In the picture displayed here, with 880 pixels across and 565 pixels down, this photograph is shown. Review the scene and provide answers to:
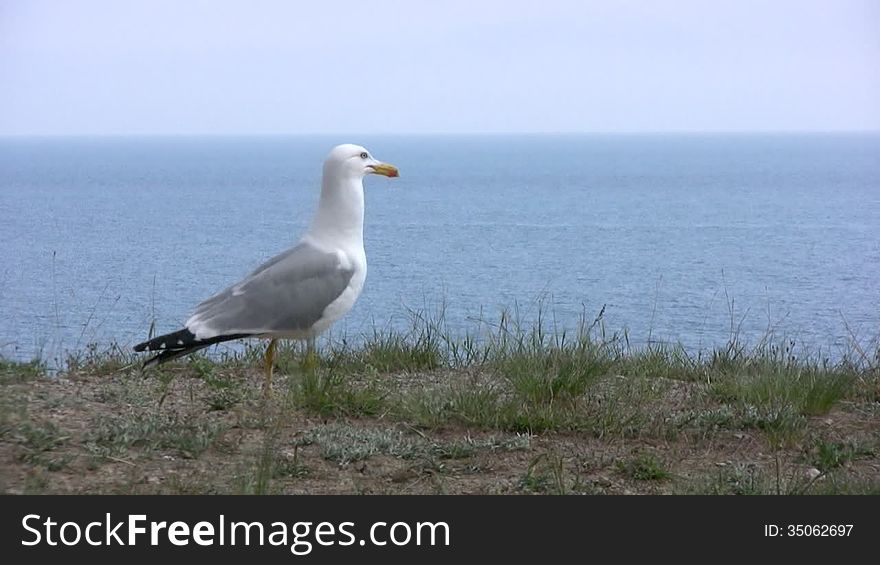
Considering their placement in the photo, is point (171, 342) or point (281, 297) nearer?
point (171, 342)

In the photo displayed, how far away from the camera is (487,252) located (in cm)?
4103

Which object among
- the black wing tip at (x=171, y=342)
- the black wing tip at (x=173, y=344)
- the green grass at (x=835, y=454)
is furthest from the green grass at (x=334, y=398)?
the green grass at (x=835, y=454)

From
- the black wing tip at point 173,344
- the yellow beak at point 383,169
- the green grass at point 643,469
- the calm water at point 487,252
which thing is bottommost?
the calm water at point 487,252

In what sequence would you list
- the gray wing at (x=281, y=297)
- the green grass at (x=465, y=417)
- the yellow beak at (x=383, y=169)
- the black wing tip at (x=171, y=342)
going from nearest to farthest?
1. the green grass at (x=465, y=417)
2. the black wing tip at (x=171, y=342)
3. the gray wing at (x=281, y=297)
4. the yellow beak at (x=383, y=169)

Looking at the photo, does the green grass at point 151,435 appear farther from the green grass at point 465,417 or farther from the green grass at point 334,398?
the green grass at point 334,398

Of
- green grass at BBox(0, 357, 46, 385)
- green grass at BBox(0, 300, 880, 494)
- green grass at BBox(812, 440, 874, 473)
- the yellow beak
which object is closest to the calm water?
green grass at BBox(0, 357, 46, 385)

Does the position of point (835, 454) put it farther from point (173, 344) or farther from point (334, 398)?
point (173, 344)

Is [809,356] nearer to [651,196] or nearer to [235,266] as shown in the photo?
[235,266]

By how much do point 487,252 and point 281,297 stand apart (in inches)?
1369

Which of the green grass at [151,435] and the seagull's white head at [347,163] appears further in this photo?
the seagull's white head at [347,163]

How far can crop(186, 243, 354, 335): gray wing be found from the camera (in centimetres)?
625

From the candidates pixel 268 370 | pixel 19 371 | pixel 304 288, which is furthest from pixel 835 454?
pixel 19 371

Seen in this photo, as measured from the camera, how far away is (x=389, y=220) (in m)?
52.2

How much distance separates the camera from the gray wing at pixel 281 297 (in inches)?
Result: 246
